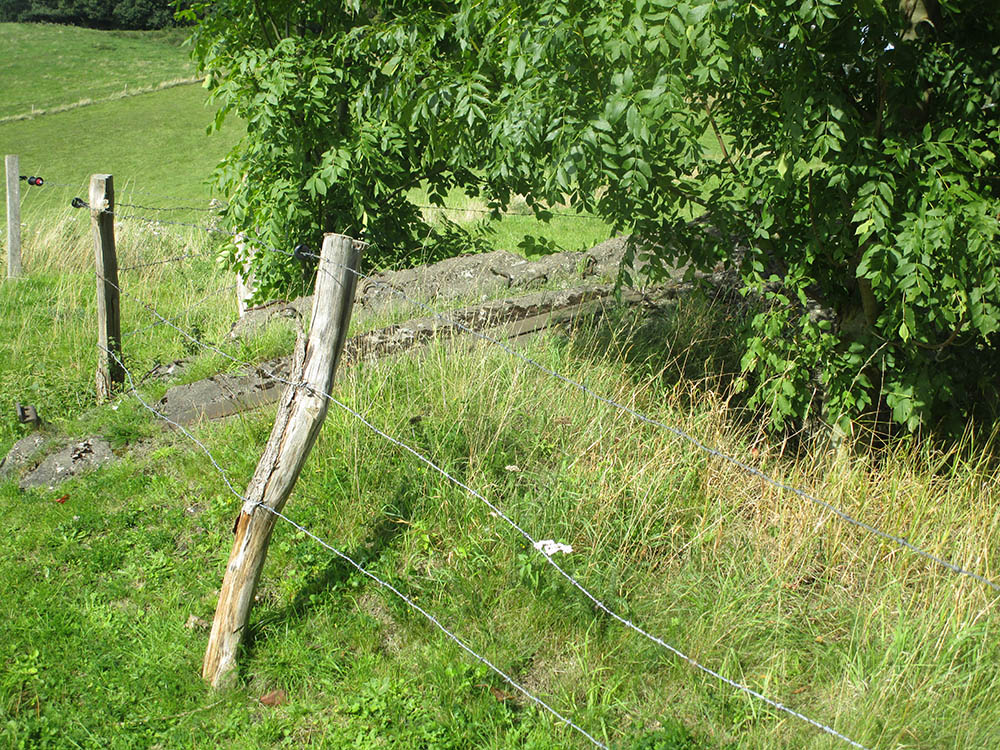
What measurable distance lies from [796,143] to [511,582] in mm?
2304

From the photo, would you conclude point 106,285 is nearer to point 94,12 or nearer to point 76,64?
point 76,64

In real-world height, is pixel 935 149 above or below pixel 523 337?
above

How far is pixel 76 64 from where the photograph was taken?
45969 millimetres

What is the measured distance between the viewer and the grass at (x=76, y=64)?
132ft

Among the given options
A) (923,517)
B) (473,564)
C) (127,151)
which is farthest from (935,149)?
(127,151)

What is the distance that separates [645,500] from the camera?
3889 mm

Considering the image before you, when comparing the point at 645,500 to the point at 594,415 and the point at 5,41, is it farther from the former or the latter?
the point at 5,41

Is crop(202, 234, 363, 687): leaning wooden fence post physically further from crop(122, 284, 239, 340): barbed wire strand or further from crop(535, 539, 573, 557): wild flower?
crop(122, 284, 239, 340): barbed wire strand

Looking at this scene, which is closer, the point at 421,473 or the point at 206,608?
the point at 206,608

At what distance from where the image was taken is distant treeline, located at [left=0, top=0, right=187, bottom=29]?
186ft

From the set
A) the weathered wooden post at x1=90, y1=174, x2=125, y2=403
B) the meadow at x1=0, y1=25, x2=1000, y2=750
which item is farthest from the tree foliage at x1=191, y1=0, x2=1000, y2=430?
the weathered wooden post at x1=90, y1=174, x2=125, y2=403

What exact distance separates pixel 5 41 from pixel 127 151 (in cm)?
2718

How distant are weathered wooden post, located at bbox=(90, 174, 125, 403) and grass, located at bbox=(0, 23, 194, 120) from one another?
3646 cm

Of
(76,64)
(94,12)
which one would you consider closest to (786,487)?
(76,64)
